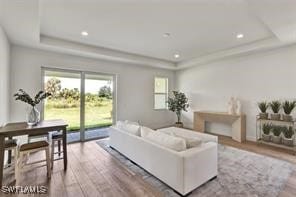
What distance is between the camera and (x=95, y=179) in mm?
2658

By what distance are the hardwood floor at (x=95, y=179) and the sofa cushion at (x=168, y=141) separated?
2.21 ft

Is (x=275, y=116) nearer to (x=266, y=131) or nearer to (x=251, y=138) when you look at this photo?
(x=266, y=131)

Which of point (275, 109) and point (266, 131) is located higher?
point (275, 109)

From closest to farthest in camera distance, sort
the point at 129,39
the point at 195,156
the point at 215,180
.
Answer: the point at 195,156, the point at 215,180, the point at 129,39

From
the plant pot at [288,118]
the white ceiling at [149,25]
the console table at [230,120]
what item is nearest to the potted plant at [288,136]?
the plant pot at [288,118]

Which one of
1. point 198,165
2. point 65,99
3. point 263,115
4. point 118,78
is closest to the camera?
point 198,165

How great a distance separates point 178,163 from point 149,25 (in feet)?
9.03

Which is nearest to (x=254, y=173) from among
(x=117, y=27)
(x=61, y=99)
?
(x=117, y=27)

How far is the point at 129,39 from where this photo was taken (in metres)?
4.20

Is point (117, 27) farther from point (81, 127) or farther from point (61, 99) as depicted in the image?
point (81, 127)

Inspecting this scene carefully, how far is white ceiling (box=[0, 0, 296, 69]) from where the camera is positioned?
8.29ft

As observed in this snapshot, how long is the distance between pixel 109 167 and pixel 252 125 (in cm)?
443

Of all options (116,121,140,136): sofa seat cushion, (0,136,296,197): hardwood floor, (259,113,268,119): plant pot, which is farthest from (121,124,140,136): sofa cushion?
(259,113,268,119): plant pot

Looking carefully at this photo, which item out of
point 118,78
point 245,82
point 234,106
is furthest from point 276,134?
point 118,78
